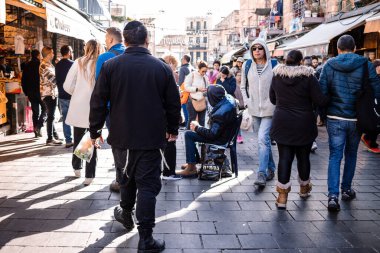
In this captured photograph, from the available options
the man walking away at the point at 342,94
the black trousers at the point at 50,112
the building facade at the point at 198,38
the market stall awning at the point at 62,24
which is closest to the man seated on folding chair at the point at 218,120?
the man walking away at the point at 342,94

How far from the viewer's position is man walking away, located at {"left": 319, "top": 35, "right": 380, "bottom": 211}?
441 cm

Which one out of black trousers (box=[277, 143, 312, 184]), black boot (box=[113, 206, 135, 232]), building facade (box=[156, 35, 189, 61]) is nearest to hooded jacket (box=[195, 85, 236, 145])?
black trousers (box=[277, 143, 312, 184])

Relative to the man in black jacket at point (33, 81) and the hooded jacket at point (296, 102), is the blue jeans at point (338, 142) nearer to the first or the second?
the hooded jacket at point (296, 102)

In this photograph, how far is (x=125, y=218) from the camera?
12.3 feet

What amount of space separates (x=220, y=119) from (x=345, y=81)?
1.71 meters

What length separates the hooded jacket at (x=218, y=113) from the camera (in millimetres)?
5496

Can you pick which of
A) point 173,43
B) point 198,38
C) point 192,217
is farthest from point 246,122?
point 198,38

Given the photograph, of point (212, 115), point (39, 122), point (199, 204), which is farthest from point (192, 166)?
point (39, 122)

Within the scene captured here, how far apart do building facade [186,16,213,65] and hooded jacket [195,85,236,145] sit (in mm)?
98704

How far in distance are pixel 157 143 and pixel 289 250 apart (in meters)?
1.44

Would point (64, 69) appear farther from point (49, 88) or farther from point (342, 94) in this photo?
point (342, 94)

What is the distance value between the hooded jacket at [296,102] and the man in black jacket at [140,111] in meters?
1.57

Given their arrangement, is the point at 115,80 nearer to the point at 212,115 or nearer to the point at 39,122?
the point at 212,115

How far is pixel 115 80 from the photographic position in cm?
330
